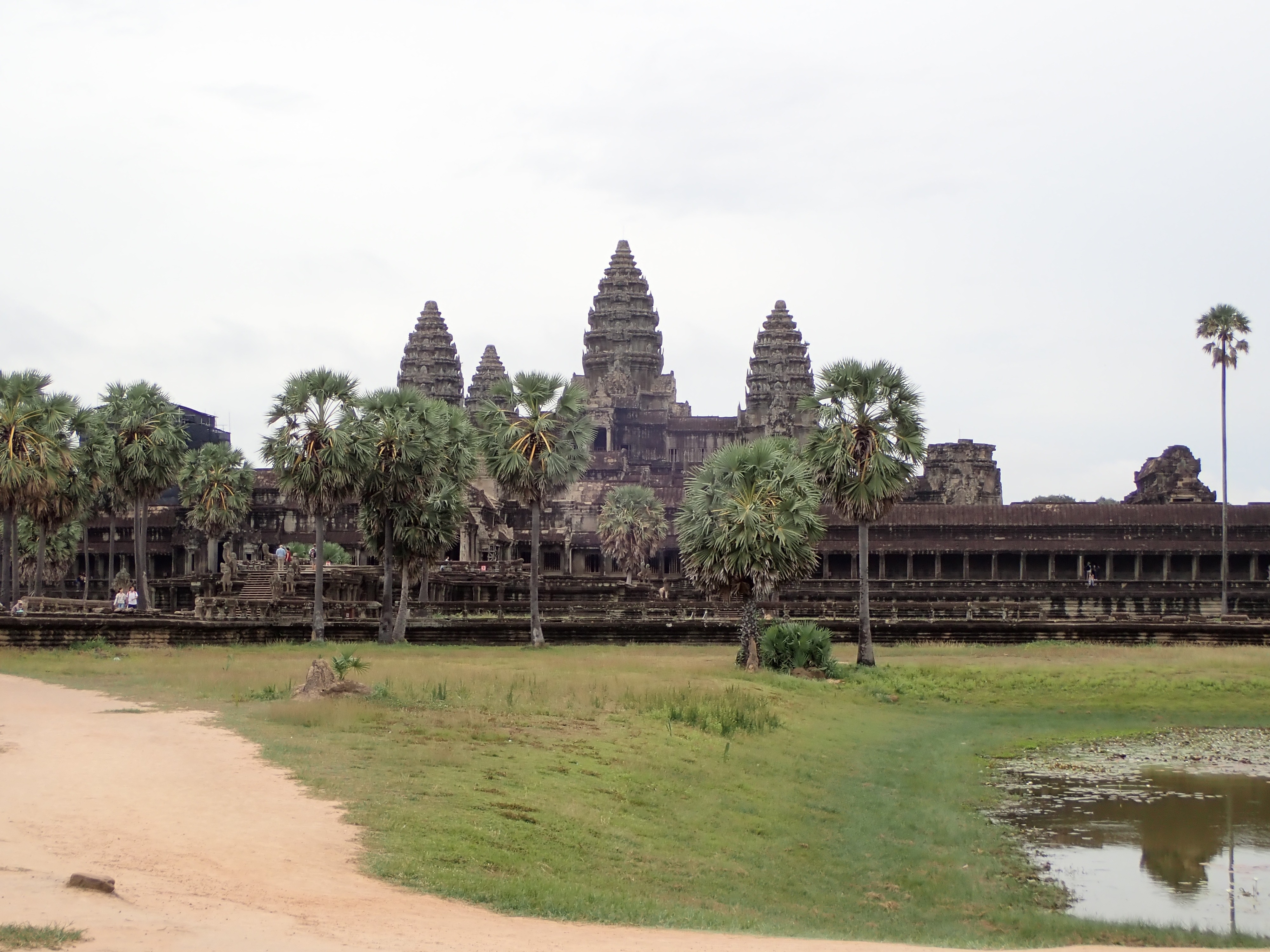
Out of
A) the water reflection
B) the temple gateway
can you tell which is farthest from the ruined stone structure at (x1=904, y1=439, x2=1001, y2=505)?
the water reflection

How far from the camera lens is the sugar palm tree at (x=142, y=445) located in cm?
5300

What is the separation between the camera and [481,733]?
2236cm

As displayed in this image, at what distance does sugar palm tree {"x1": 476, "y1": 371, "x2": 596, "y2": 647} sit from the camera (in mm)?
48281

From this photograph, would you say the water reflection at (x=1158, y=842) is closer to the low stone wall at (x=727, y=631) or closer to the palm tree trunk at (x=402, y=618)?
the low stone wall at (x=727, y=631)

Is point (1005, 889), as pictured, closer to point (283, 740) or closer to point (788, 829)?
point (788, 829)

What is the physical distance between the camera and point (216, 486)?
69.5 metres

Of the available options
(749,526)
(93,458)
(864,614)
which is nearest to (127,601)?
(93,458)

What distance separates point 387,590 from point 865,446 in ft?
54.2

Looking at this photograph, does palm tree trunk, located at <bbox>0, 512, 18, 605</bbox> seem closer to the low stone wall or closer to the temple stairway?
the low stone wall

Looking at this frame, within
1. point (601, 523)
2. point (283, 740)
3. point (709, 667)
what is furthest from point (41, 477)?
point (601, 523)

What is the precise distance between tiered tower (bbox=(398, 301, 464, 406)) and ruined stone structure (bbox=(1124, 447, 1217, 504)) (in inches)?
2225

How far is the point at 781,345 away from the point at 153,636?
85940 millimetres

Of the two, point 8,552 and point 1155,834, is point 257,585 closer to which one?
point 8,552

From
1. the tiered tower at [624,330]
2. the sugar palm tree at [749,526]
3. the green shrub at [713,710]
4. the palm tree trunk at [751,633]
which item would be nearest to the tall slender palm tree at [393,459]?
the sugar palm tree at [749,526]
